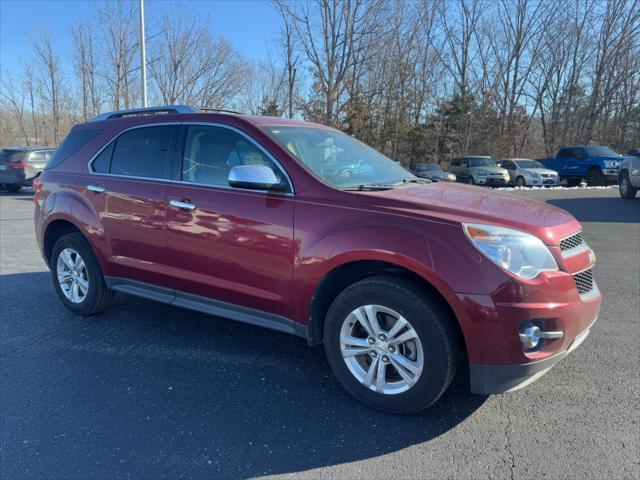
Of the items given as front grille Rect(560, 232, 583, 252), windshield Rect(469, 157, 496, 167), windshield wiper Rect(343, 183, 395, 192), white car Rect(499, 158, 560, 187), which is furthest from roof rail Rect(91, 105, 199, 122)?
windshield Rect(469, 157, 496, 167)

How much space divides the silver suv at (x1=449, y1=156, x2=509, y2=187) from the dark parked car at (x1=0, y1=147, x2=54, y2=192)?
19.1 meters

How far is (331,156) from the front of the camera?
373 centimetres

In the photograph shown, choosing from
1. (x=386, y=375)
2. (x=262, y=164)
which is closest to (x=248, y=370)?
(x=386, y=375)

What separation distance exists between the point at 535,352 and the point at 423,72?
3752 centimetres

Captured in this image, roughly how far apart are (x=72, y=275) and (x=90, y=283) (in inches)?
11.6

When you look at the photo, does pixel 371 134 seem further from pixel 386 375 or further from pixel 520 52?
pixel 386 375

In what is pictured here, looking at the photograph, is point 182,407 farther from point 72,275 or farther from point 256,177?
point 72,275

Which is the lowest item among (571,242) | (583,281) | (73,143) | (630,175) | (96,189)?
(583,281)

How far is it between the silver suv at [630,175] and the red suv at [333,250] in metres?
13.1

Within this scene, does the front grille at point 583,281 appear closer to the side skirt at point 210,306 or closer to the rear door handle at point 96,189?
the side skirt at point 210,306

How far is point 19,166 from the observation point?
55.5 ft

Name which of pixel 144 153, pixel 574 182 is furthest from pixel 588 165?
pixel 144 153

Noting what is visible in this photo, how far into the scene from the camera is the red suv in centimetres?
263

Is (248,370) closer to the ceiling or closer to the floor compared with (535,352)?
closer to the floor
